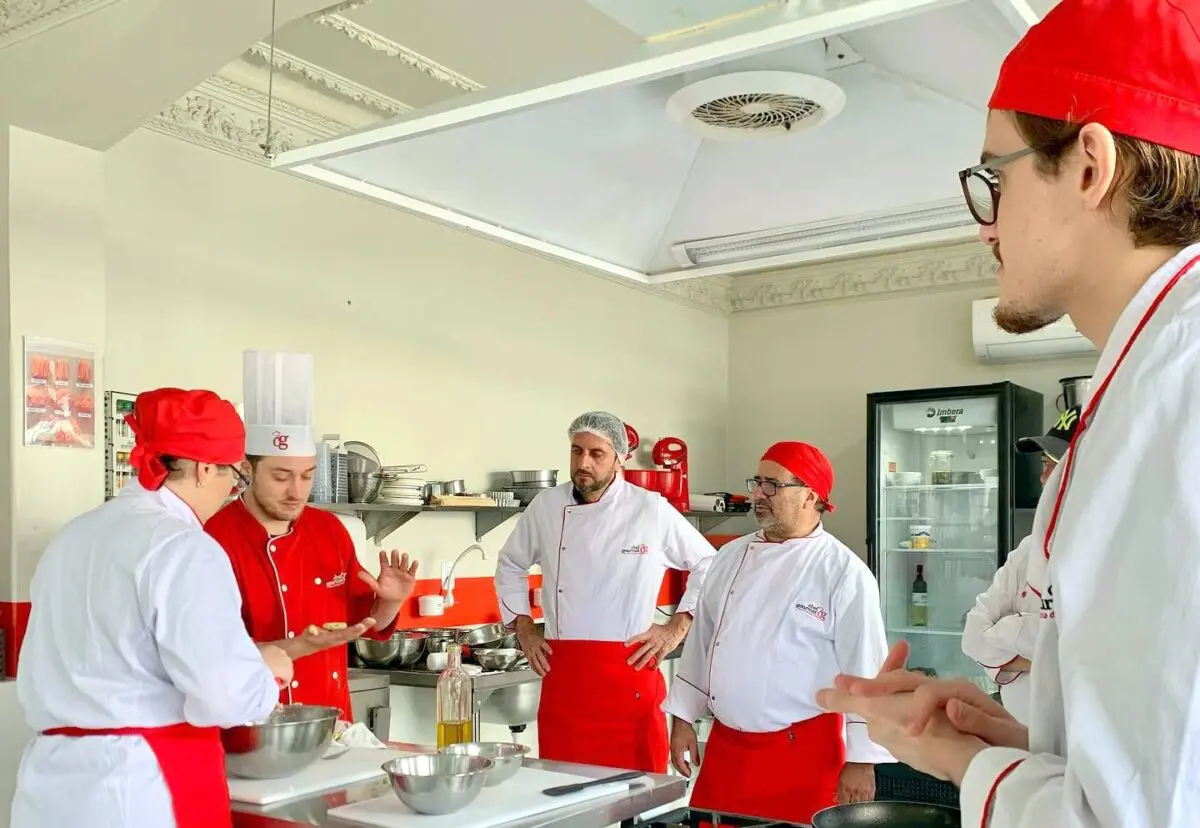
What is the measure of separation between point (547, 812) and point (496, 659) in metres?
2.63

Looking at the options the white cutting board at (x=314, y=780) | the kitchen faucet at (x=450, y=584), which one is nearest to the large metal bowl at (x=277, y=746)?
the white cutting board at (x=314, y=780)

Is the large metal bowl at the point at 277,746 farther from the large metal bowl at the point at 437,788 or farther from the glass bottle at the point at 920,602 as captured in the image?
the glass bottle at the point at 920,602

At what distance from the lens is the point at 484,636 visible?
535 cm

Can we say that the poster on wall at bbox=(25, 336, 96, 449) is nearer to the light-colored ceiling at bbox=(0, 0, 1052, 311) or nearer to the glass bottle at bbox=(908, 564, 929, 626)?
the light-colored ceiling at bbox=(0, 0, 1052, 311)

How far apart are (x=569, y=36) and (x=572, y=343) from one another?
2.41 metres

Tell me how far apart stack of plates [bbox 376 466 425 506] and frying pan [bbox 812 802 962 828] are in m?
3.46

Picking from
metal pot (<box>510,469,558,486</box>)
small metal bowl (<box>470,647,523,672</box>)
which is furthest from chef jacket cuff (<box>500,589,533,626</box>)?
metal pot (<box>510,469,558,486</box>)

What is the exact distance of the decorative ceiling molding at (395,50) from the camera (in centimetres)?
445

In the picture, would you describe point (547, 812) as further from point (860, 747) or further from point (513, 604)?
point (513, 604)

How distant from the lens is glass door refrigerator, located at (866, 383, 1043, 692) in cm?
662

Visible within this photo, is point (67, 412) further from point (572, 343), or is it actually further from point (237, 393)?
point (572, 343)

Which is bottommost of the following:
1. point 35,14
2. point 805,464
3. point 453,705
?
point 453,705

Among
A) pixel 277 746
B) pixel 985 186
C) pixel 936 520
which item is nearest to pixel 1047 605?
pixel 985 186

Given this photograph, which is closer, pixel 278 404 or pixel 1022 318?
pixel 1022 318
